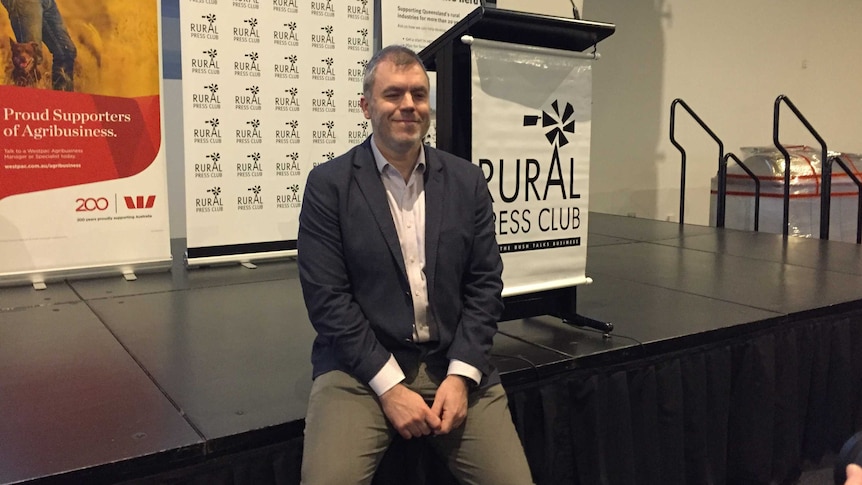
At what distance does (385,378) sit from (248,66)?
245 centimetres

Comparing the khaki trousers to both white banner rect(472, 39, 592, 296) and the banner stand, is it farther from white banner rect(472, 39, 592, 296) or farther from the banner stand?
the banner stand

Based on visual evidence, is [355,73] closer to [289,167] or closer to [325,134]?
[325,134]

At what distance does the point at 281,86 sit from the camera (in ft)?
11.7

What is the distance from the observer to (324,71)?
145 inches

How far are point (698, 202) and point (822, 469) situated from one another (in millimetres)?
5098

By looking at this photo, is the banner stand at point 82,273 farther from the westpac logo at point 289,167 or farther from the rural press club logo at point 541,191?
the rural press club logo at point 541,191

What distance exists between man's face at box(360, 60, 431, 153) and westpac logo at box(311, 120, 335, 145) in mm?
2185

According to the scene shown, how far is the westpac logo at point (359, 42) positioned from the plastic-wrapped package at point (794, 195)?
366 centimetres

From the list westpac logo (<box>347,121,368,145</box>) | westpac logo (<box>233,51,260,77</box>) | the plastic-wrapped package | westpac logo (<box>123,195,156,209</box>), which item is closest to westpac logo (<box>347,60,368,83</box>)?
westpac logo (<box>347,121,368,145</box>)

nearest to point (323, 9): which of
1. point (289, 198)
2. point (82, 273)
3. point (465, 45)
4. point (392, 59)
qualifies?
point (289, 198)

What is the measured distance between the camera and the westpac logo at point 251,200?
351 cm

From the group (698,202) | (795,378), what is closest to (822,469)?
(795,378)

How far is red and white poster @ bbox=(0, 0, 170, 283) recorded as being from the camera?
296 cm

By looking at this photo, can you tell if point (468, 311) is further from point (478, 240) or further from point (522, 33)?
point (522, 33)
